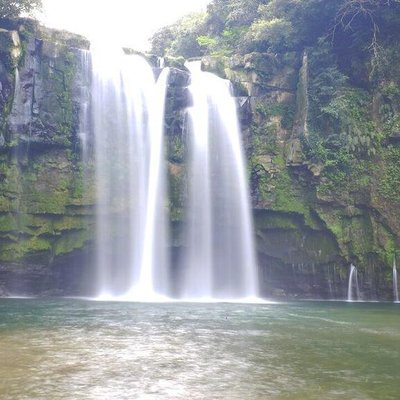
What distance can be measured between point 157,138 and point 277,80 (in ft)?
24.0

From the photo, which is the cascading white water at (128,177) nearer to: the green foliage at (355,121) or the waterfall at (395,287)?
the green foliage at (355,121)

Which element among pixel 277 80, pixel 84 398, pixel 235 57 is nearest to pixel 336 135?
pixel 277 80

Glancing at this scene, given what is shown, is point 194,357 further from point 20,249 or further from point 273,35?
A: point 273,35

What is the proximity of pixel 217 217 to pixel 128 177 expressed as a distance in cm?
466

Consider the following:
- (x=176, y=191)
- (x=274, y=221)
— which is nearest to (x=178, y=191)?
(x=176, y=191)

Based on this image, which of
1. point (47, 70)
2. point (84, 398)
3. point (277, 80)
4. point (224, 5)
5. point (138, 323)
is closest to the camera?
point (84, 398)

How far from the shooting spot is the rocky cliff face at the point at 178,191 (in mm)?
21438

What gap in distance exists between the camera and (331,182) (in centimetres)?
2292

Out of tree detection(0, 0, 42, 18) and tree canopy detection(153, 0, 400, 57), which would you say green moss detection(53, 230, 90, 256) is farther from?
tree canopy detection(153, 0, 400, 57)

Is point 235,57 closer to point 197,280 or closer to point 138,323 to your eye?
point 197,280

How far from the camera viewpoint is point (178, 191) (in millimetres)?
23250

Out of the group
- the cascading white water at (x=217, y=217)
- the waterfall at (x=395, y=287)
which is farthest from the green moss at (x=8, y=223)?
the waterfall at (x=395, y=287)

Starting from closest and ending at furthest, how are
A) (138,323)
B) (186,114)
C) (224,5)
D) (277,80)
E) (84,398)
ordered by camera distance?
(84,398), (138,323), (186,114), (277,80), (224,5)

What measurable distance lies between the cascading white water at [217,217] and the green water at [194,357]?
9.37 meters
